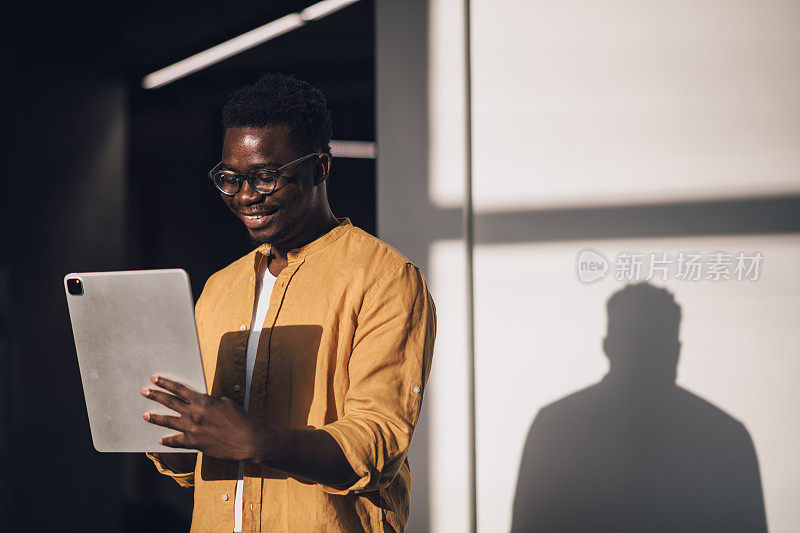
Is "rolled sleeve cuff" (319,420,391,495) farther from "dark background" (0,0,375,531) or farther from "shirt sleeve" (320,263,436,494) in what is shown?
"dark background" (0,0,375,531)

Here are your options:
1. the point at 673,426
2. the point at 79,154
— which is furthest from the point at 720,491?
the point at 79,154

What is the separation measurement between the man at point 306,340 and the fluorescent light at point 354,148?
3969 millimetres

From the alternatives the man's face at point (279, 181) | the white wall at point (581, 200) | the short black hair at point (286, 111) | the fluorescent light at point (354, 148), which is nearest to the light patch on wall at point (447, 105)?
the white wall at point (581, 200)

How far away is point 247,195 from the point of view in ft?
4.08

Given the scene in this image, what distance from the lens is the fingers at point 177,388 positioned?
107 cm

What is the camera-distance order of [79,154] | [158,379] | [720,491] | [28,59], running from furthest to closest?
[79,154] → [28,59] → [720,491] → [158,379]

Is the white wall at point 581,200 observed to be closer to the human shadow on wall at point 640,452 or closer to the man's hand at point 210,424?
the human shadow on wall at point 640,452

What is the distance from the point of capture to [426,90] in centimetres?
276

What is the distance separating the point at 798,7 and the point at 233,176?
7.19 feet

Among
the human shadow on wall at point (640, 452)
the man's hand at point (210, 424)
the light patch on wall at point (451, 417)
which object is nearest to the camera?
the man's hand at point (210, 424)

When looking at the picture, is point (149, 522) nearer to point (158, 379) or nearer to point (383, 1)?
point (383, 1)

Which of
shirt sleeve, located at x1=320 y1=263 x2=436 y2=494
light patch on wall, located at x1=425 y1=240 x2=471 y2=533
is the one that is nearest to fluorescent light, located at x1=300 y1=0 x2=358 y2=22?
light patch on wall, located at x1=425 y1=240 x2=471 y2=533

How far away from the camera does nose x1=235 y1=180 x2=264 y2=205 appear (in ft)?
4.07

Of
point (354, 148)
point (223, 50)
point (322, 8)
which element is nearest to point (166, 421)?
point (322, 8)
